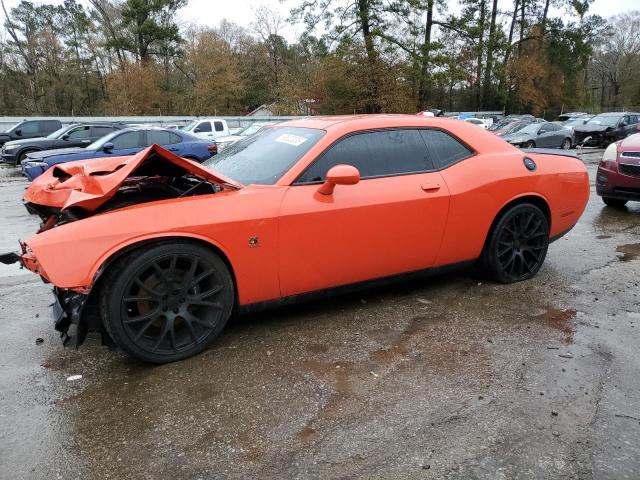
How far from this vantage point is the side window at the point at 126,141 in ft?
38.3

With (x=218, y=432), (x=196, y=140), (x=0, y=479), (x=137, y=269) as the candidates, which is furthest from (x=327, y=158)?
(x=196, y=140)

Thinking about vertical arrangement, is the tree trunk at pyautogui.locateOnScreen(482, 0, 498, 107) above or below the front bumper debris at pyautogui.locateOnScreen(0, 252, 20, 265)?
above

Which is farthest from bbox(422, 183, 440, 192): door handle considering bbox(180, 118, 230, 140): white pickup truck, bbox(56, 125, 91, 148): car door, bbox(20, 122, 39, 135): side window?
bbox(20, 122, 39, 135): side window

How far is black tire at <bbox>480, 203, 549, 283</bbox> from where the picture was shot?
14.3ft

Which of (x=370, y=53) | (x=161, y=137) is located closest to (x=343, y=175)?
(x=161, y=137)

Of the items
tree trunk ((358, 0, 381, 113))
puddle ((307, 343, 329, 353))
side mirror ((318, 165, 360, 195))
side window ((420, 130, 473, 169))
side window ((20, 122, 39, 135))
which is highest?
tree trunk ((358, 0, 381, 113))

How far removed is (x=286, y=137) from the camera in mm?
3918

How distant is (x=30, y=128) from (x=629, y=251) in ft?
67.4

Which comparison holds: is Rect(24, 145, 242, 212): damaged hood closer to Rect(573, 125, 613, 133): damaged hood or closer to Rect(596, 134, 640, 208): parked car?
Rect(596, 134, 640, 208): parked car

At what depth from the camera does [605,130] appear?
2258cm

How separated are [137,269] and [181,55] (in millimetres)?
41479

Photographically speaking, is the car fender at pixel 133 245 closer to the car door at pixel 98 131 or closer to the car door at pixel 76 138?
the car door at pixel 76 138

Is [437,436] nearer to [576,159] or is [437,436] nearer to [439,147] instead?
[439,147]

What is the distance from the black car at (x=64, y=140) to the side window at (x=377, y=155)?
42.8ft
